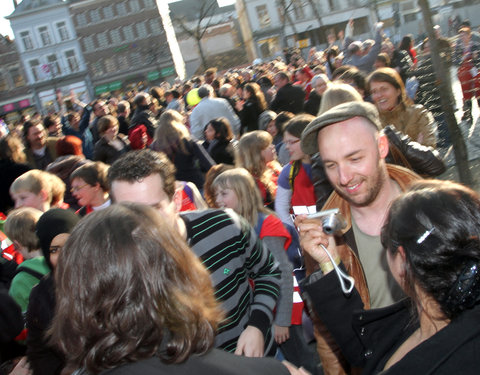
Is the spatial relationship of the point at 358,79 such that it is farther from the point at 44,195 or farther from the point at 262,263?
the point at 262,263

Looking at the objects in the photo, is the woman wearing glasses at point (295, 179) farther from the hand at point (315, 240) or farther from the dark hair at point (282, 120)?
the hand at point (315, 240)

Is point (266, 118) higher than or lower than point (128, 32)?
lower

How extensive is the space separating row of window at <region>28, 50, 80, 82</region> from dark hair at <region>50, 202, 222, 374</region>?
62.9 metres

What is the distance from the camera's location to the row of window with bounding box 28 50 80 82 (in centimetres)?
5941

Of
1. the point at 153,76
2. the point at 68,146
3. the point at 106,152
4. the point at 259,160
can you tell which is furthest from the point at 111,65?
the point at 259,160

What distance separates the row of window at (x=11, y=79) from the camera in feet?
196

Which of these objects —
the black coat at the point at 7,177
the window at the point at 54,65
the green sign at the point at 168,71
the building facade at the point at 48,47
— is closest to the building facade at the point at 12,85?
the building facade at the point at 48,47

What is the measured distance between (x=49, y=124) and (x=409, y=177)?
8.11 m

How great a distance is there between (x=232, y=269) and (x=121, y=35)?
63.0m

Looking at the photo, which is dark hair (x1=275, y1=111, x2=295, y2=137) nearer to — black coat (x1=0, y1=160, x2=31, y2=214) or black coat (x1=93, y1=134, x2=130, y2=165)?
black coat (x1=93, y1=134, x2=130, y2=165)

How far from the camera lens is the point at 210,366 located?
1419mm

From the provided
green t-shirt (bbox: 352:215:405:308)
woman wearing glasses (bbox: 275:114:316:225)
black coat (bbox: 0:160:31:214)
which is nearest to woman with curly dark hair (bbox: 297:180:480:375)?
green t-shirt (bbox: 352:215:405:308)

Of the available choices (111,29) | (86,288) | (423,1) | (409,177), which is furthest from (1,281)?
(111,29)

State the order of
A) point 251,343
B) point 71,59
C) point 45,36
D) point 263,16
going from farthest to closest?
point 263,16 → point 71,59 → point 45,36 → point 251,343
